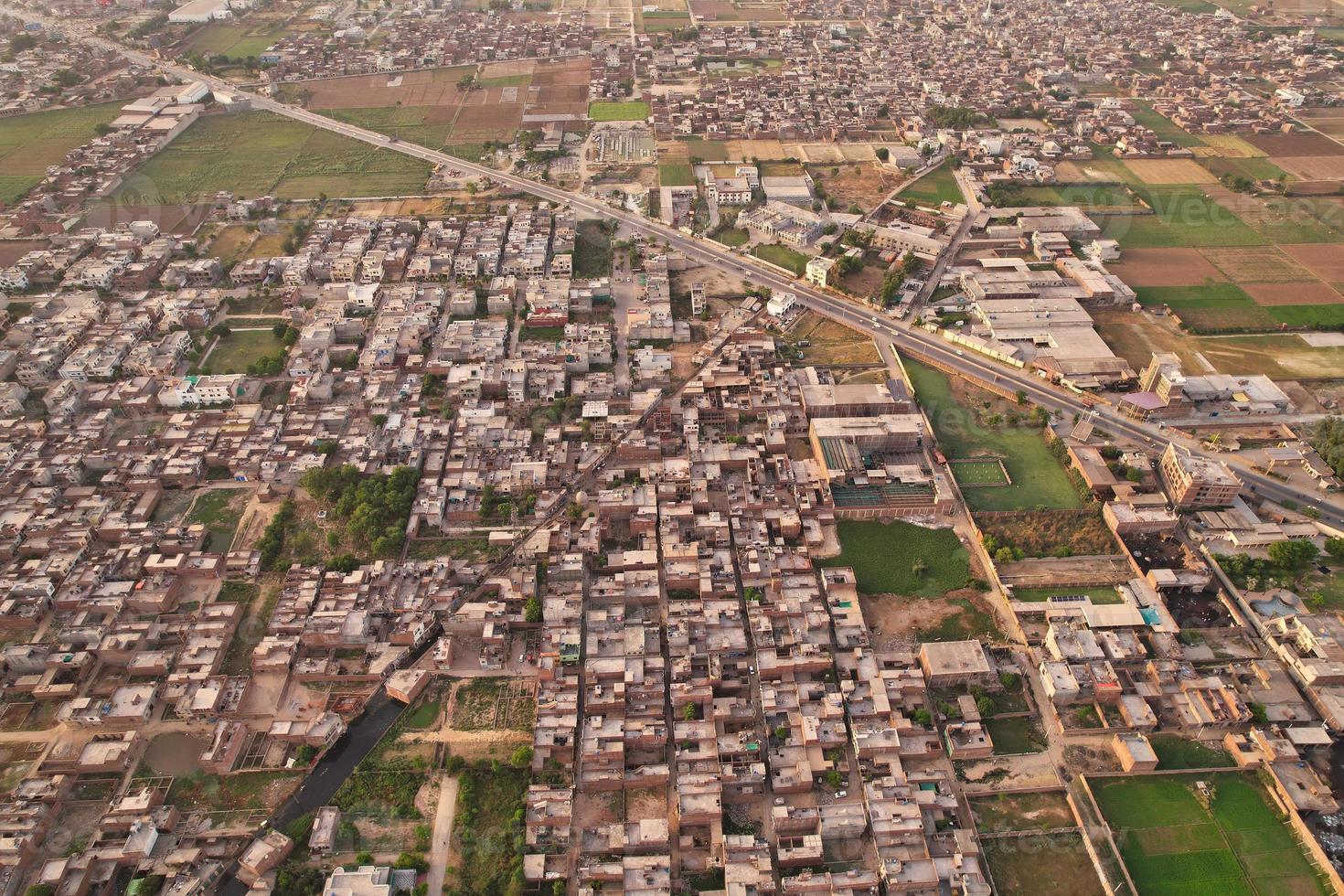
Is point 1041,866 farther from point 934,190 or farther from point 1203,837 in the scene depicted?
point 934,190

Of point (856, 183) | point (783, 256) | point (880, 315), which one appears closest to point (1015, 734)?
point (880, 315)

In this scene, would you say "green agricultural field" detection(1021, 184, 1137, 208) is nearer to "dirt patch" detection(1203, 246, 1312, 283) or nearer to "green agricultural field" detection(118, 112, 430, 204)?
"dirt patch" detection(1203, 246, 1312, 283)

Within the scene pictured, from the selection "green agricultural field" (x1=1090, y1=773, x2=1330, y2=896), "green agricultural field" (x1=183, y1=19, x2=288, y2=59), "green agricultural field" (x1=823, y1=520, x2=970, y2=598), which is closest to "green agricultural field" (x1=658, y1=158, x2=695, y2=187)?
"green agricultural field" (x1=823, y1=520, x2=970, y2=598)

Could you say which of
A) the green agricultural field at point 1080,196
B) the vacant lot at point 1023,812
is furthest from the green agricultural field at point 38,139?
the green agricultural field at point 1080,196

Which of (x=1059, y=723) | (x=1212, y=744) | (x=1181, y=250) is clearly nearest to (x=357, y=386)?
(x=1059, y=723)

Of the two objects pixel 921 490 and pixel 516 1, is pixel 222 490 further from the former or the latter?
pixel 516 1

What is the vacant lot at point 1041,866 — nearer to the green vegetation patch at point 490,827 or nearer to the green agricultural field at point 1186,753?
the green agricultural field at point 1186,753
